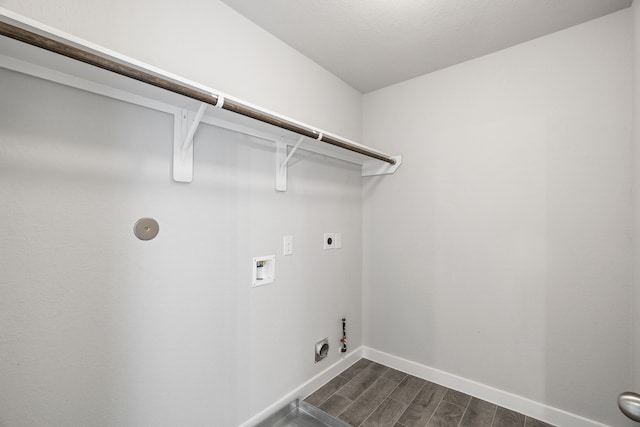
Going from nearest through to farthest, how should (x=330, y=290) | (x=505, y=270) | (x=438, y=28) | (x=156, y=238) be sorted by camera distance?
(x=156, y=238) < (x=438, y=28) < (x=505, y=270) < (x=330, y=290)

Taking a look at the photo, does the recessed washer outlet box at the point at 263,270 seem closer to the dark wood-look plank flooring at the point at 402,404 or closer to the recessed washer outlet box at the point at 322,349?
the recessed washer outlet box at the point at 322,349

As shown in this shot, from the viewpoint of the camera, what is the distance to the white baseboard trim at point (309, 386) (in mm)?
1597

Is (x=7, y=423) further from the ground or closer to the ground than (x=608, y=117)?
closer to the ground

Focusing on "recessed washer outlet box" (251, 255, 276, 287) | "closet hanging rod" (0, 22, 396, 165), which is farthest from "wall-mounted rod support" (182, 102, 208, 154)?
"recessed washer outlet box" (251, 255, 276, 287)

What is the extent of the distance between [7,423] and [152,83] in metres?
1.19

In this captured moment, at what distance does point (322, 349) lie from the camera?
2.00 m

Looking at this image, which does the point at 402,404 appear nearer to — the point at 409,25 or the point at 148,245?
the point at 148,245

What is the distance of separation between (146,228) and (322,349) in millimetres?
1448

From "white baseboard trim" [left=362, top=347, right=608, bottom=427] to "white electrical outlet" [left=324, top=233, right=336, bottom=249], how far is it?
40.5 inches

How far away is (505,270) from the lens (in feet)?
5.94

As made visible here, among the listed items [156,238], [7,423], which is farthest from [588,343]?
[7,423]

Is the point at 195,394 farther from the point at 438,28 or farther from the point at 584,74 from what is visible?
the point at 584,74

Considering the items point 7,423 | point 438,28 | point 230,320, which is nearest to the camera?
point 7,423

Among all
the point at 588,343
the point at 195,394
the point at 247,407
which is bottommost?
the point at 247,407
